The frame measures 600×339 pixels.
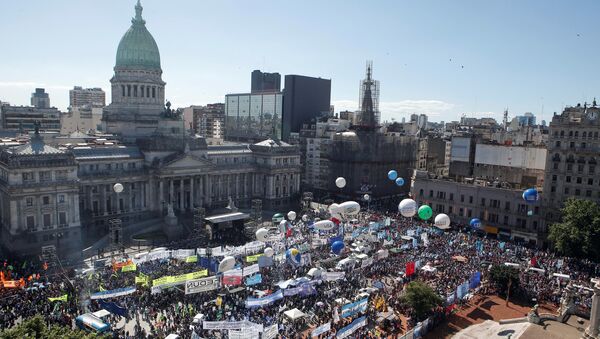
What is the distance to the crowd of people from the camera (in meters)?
42.0

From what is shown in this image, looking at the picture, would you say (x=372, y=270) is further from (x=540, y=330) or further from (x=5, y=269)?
(x=5, y=269)

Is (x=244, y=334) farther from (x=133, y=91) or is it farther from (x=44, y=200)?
(x=133, y=91)

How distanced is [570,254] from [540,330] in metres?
22.0

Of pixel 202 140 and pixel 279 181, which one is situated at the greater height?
pixel 202 140

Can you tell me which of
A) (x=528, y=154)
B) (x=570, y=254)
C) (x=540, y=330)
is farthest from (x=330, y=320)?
(x=528, y=154)

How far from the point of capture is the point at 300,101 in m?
143

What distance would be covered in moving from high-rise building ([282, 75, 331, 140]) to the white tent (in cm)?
10175

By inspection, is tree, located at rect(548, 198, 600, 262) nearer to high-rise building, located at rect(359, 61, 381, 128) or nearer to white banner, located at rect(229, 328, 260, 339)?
white banner, located at rect(229, 328, 260, 339)

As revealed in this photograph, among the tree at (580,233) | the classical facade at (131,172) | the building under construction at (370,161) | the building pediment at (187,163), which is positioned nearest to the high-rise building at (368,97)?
the building under construction at (370,161)

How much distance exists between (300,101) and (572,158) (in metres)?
84.3

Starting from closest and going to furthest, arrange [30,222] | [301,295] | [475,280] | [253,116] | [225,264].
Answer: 1. [225,264]
2. [301,295]
3. [475,280]
4. [30,222]
5. [253,116]

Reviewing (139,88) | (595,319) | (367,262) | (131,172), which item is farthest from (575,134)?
(139,88)

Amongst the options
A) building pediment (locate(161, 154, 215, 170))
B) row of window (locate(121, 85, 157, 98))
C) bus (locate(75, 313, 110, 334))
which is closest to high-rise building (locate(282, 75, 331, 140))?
row of window (locate(121, 85, 157, 98))

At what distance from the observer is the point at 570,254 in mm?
61656
